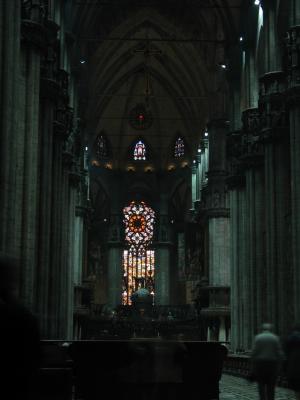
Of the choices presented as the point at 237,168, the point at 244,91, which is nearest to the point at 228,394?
the point at 237,168

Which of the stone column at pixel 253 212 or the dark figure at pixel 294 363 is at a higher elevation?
the stone column at pixel 253 212

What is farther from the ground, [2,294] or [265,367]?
[2,294]

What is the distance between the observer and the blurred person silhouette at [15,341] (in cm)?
644

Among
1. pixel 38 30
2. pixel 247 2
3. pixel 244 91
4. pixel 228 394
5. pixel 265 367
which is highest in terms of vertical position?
pixel 247 2

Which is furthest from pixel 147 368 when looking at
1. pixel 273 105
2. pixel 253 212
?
pixel 253 212

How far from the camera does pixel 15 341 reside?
6.55m

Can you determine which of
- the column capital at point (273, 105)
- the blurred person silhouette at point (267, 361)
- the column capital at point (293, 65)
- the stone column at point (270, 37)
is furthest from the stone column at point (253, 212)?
the blurred person silhouette at point (267, 361)

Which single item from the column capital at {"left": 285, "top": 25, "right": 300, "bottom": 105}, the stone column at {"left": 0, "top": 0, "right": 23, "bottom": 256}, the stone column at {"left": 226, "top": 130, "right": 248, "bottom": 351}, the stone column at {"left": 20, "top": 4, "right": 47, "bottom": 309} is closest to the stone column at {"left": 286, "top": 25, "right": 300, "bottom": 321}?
the column capital at {"left": 285, "top": 25, "right": 300, "bottom": 105}

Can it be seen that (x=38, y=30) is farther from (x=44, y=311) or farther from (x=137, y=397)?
(x=137, y=397)

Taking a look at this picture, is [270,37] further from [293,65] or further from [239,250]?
[239,250]

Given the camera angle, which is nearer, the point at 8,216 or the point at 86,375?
the point at 86,375

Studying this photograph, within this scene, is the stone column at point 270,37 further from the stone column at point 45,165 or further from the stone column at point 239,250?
the stone column at point 45,165

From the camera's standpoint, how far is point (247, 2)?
162 feet

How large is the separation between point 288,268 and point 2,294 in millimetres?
31145
